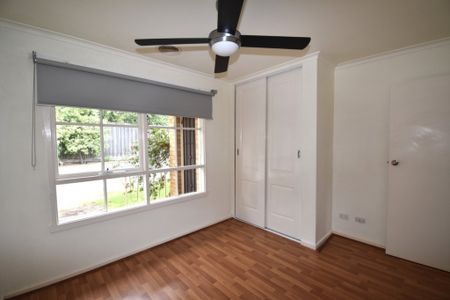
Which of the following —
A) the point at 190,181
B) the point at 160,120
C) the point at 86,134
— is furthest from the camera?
the point at 190,181

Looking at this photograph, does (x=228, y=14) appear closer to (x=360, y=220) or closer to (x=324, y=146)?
(x=324, y=146)

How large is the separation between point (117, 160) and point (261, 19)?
2.11 meters

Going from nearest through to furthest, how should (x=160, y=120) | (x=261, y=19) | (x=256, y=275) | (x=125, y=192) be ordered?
(x=261, y=19) < (x=256, y=275) < (x=125, y=192) < (x=160, y=120)

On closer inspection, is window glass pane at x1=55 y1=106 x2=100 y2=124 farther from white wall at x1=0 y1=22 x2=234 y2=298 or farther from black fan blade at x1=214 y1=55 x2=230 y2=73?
black fan blade at x1=214 y1=55 x2=230 y2=73

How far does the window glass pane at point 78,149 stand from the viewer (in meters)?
1.99

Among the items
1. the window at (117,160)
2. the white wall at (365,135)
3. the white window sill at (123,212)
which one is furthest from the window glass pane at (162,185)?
the white wall at (365,135)

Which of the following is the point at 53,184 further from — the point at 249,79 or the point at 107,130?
the point at 249,79

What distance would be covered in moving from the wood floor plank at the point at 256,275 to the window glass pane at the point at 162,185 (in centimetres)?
65

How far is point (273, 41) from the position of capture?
4.50 feet

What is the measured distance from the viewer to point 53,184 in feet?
6.17

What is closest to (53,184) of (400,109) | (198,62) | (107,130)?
(107,130)

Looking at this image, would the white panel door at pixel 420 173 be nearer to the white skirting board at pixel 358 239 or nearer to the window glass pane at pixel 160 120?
the white skirting board at pixel 358 239

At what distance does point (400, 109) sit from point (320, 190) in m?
1.28

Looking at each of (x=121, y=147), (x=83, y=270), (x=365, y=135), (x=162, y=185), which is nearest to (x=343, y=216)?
(x=365, y=135)
